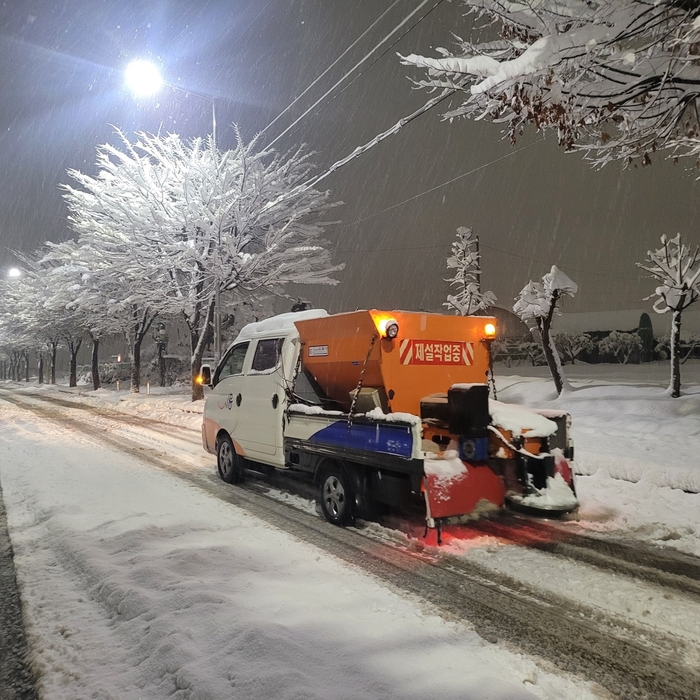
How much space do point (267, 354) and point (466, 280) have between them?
19352 millimetres

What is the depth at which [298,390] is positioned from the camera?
7.21 m

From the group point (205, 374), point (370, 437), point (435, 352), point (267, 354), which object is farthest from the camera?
point (205, 374)

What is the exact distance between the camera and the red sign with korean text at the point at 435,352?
6297 mm

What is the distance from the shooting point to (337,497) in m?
6.29

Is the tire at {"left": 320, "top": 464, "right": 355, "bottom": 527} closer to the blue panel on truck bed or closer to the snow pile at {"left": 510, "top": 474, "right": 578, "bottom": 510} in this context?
the blue panel on truck bed

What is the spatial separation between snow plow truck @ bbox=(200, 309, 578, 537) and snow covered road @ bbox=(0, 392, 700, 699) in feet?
1.86

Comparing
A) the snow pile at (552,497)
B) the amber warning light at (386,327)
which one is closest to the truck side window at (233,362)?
the amber warning light at (386,327)

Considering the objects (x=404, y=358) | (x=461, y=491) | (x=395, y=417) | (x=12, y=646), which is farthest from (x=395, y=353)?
(x=12, y=646)

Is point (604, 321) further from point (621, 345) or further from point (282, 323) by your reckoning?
point (282, 323)

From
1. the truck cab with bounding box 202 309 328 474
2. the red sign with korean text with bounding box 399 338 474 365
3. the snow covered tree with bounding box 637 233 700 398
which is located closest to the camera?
the red sign with korean text with bounding box 399 338 474 365

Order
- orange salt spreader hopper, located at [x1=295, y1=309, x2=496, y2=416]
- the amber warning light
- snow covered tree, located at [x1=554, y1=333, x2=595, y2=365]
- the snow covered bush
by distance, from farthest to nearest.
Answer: the snow covered bush < snow covered tree, located at [x1=554, y1=333, x2=595, y2=365] < orange salt spreader hopper, located at [x1=295, y1=309, x2=496, y2=416] < the amber warning light

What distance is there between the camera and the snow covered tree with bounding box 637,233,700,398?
14383 millimetres

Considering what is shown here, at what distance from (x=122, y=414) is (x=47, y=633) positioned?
64.2 ft

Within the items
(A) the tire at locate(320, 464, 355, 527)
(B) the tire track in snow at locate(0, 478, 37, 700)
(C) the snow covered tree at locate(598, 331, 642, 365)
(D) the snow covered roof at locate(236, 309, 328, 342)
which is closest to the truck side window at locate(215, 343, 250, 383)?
(D) the snow covered roof at locate(236, 309, 328, 342)
